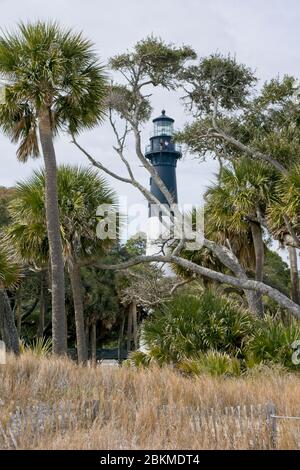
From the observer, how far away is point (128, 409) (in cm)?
689

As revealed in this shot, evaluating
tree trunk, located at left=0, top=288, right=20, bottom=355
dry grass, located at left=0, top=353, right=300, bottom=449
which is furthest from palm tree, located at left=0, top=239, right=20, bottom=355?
dry grass, located at left=0, top=353, right=300, bottom=449

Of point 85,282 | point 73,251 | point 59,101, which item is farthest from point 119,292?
point 59,101

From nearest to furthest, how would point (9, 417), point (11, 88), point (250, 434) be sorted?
point (250, 434) < point (9, 417) < point (11, 88)

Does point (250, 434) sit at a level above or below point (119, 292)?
below

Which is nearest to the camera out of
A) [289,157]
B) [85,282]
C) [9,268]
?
[9,268]

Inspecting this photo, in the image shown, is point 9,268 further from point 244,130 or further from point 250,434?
point 250,434

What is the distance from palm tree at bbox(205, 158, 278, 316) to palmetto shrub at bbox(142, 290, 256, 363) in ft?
9.29

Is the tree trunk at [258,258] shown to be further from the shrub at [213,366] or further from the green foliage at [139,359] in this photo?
the shrub at [213,366]

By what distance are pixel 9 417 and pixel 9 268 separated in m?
8.97

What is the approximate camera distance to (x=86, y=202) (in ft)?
52.2

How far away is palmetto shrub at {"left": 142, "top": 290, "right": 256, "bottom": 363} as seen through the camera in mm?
13508

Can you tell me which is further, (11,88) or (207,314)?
(207,314)

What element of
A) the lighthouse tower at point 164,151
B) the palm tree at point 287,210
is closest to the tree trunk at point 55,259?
the palm tree at point 287,210
